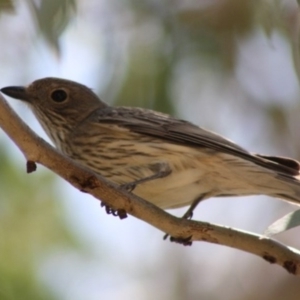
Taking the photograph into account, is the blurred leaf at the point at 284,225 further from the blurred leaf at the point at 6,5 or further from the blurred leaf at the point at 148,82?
the blurred leaf at the point at 148,82

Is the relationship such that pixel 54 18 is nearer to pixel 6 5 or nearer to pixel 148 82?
pixel 6 5

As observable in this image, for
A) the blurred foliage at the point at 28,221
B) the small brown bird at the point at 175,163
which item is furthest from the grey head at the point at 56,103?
the blurred foliage at the point at 28,221

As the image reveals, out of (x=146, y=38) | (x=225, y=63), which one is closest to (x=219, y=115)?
(x=225, y=63)

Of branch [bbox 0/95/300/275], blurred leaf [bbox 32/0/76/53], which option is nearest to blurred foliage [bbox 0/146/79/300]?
branch [bbox 0/95/300/275]

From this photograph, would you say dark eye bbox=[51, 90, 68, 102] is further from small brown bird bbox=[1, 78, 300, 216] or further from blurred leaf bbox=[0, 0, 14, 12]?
blurred leaf bbox=[0, 0, 14, 12]

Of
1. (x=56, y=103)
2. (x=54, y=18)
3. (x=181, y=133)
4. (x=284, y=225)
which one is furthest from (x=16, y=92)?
(x=284, y=225)
